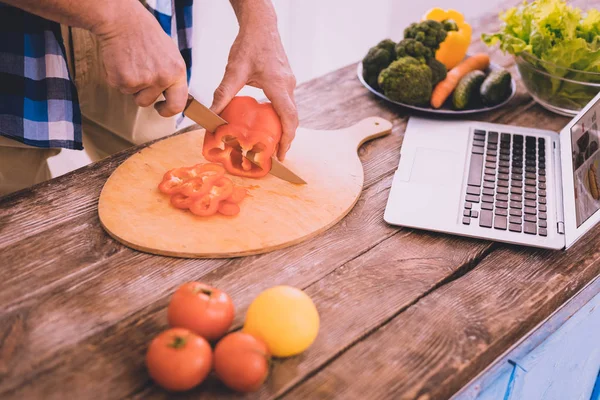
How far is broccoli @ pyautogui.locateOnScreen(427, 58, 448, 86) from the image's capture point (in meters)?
1.62

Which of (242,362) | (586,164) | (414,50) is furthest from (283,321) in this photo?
(414,50)

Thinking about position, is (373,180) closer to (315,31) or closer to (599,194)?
(599,194)

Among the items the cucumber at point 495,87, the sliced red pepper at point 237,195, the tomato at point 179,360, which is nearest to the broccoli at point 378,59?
the cucumber at point 495,87

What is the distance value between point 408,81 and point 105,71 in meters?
0.79

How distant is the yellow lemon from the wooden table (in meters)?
0.04

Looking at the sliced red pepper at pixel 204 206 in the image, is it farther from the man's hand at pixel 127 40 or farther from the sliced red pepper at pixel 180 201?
the man's hand at pixel 127 40

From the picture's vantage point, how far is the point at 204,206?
1.17 m

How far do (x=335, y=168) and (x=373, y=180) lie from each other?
9 cm

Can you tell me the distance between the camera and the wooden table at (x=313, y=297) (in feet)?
2.82

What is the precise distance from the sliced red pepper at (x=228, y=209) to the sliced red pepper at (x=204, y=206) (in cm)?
2

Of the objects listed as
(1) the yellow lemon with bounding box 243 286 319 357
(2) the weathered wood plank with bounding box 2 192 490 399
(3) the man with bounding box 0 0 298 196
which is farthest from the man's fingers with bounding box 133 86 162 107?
(1) the yellow lemon with bounding box 243 286 319 357

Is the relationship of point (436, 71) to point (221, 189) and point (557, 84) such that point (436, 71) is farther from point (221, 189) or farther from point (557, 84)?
point (221, 189)

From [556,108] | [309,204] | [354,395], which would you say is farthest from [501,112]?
[354,395]

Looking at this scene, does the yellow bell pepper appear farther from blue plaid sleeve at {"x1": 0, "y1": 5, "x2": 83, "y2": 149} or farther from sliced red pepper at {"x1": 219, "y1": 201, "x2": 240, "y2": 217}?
blue plaid sleeve at {"x1": 0, "y1": 5, "x2": 83, "y2": 149}
